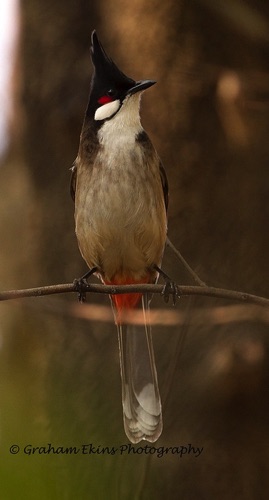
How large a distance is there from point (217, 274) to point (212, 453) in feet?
1.06

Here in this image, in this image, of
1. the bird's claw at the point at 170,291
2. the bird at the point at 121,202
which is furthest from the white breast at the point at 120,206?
the bird's claw at the point at 170,291

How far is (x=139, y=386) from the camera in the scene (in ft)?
4.11

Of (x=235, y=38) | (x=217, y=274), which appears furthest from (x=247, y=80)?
(x=217, y=274)

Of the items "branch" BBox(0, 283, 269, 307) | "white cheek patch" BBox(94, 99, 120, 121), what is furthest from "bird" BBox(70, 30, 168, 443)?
"branch" BBox(0, 283, 269, 307)

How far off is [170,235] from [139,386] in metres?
0.29

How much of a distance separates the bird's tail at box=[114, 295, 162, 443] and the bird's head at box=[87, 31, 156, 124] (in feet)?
1.35

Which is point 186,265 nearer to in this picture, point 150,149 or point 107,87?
point 150,149

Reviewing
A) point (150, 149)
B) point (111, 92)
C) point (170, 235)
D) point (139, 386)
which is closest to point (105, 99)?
point (111, 92)

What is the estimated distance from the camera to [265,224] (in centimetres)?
133

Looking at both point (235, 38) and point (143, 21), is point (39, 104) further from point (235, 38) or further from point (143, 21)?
point (235, 38)

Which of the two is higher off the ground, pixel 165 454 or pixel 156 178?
pixel 156 178

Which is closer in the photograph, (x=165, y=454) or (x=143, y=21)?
(x=165, y=454)

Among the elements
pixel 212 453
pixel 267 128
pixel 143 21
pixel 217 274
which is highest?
pixel 143 21

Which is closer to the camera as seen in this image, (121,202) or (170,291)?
(170,291)
